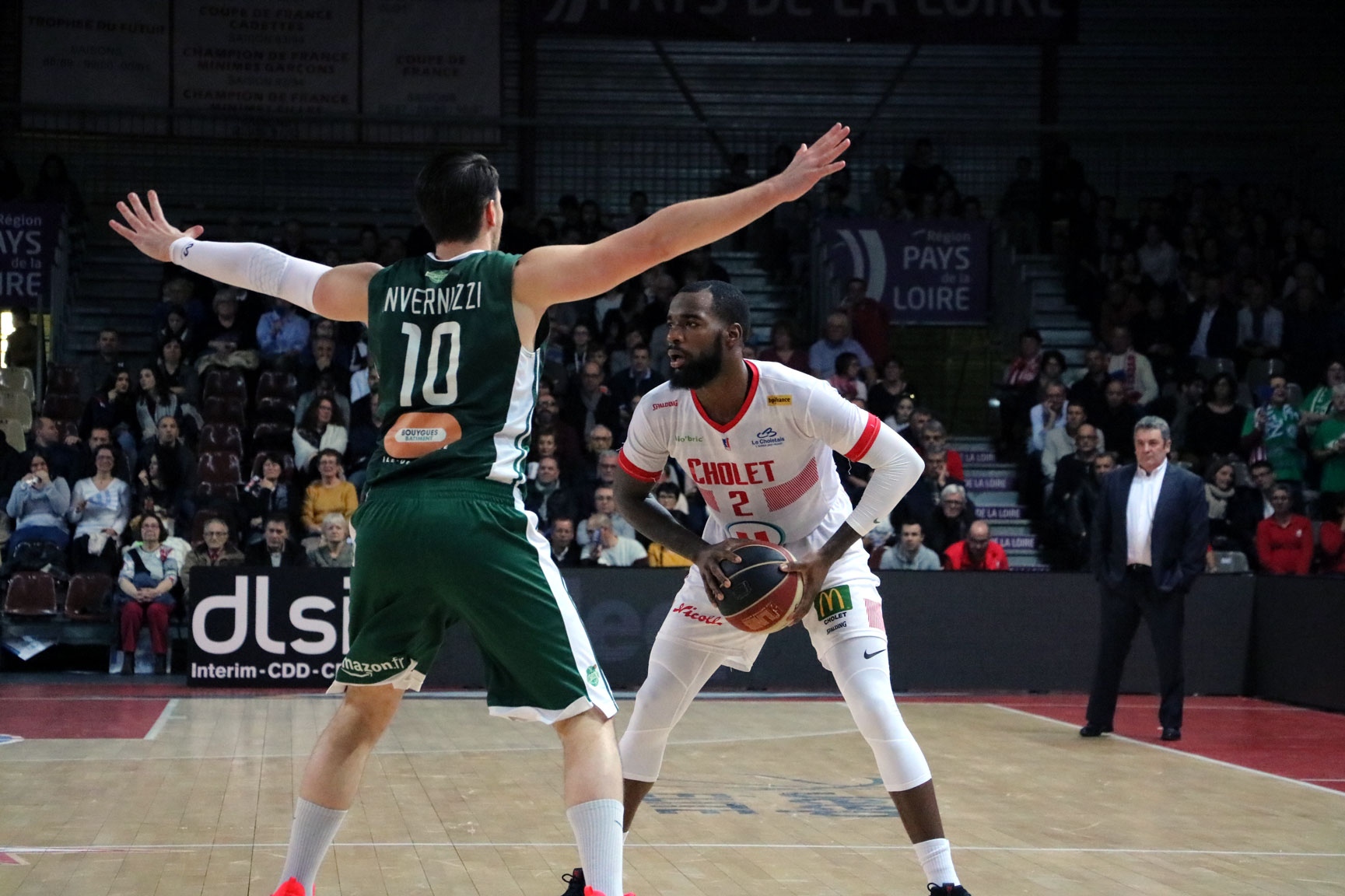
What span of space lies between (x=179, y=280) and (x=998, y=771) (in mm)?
11943

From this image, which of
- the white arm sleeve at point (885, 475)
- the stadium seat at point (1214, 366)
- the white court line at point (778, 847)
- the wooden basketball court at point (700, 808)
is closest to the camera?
A: the white arm sleeve at point (885, 475)

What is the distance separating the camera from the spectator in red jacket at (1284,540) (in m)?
15.7

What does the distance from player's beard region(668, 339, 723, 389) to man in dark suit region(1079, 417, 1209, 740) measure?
6.46m

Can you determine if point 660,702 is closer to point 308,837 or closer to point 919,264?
point 308,837

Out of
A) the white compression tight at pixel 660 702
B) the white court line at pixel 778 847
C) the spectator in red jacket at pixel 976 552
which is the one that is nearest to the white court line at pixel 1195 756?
the white court line at pixel 778 847

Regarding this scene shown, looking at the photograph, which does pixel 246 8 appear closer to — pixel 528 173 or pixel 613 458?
pixel 528 173

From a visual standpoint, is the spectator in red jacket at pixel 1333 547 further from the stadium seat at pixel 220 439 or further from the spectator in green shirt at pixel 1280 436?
the stadium seat at pixel 220 439

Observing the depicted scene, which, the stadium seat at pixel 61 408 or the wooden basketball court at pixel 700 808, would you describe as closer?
the wooden basketball court at pixel 700 808

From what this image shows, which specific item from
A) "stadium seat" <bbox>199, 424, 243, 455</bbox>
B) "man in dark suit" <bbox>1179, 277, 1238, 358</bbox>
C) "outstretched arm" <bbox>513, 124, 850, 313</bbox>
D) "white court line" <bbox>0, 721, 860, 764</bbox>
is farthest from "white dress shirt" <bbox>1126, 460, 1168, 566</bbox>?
"stadium seat" <bbox>199, 424, 243, 455</bbox>

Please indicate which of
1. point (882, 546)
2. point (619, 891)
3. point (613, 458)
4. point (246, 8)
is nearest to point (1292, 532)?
point (882, 546)

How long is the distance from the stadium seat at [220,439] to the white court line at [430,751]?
16.4ft

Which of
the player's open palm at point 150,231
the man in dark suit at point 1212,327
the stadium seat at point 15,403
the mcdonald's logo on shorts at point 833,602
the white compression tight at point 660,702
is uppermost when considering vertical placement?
the man in dark suit at point 1212,327

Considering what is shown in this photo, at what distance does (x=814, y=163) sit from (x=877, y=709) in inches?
80.6

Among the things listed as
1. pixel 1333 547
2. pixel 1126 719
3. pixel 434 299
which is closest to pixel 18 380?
pixel 1126 719
